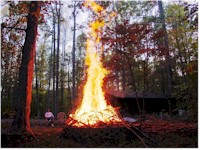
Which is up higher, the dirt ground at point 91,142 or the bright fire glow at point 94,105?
the bright fire glow at point 94,105

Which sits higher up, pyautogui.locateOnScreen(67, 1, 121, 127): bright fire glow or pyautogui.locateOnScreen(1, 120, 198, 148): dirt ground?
pyautogui.locateOnScreen(67, 1, 121, 127): bright fire glow

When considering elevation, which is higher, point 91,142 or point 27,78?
point 27,78

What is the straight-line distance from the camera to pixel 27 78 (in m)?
8.92

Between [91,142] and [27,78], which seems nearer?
[91,142]

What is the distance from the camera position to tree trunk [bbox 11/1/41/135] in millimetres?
8539

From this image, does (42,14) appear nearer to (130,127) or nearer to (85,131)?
(85,131)

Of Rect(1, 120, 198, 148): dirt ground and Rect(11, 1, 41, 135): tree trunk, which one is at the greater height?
Rect(11, 1, 41, 135): tree trunk

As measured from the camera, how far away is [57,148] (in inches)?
287

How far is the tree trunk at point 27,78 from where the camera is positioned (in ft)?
28.0

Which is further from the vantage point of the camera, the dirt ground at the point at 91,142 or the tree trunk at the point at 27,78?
the tree trunk at the point at 27,78

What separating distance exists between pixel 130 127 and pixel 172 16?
22541mm

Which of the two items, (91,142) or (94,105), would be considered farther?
(94,105)

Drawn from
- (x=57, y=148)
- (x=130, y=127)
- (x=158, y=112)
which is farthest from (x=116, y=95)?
(x=57, y=148)

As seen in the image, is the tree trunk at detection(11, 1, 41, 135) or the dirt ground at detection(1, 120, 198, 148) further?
the tree trunk at detection(11, 1, 41, 135)
